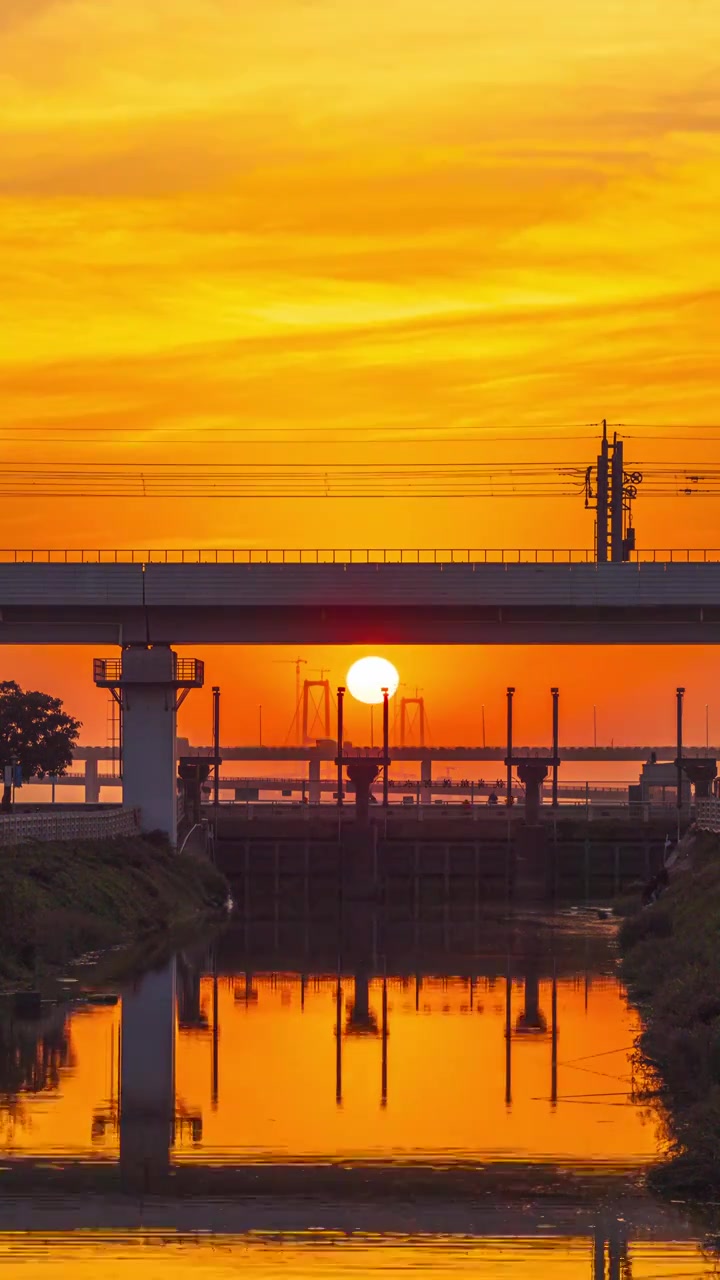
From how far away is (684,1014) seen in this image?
105ft

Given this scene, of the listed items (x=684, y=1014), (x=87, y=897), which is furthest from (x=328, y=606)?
(x=684, y=1014)

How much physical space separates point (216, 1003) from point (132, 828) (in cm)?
2774

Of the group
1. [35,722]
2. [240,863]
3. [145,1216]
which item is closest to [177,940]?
[240,863]

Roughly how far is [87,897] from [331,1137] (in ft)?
97.0

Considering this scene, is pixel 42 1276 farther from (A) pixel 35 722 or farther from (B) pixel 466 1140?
Result: (A) pixel 35 722

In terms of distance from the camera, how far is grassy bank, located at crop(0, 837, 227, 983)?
1726 inches

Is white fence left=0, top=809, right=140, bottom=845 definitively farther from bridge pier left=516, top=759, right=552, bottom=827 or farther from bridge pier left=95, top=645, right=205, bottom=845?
bridge pier left=516, top=759, right=552, bottom=827

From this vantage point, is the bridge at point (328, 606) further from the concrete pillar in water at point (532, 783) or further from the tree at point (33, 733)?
the tree at point (33, 733)

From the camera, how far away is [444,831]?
84.4 m

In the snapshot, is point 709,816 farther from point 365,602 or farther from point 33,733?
point 33,733

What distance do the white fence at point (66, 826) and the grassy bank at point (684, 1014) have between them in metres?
16.9

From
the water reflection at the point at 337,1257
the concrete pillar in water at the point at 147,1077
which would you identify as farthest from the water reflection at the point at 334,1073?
the water reflection at the point at 337,1257

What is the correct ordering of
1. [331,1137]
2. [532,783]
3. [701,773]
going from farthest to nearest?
[701,773] → [532,783] → [331,1137]

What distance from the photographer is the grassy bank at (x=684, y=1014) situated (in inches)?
868
